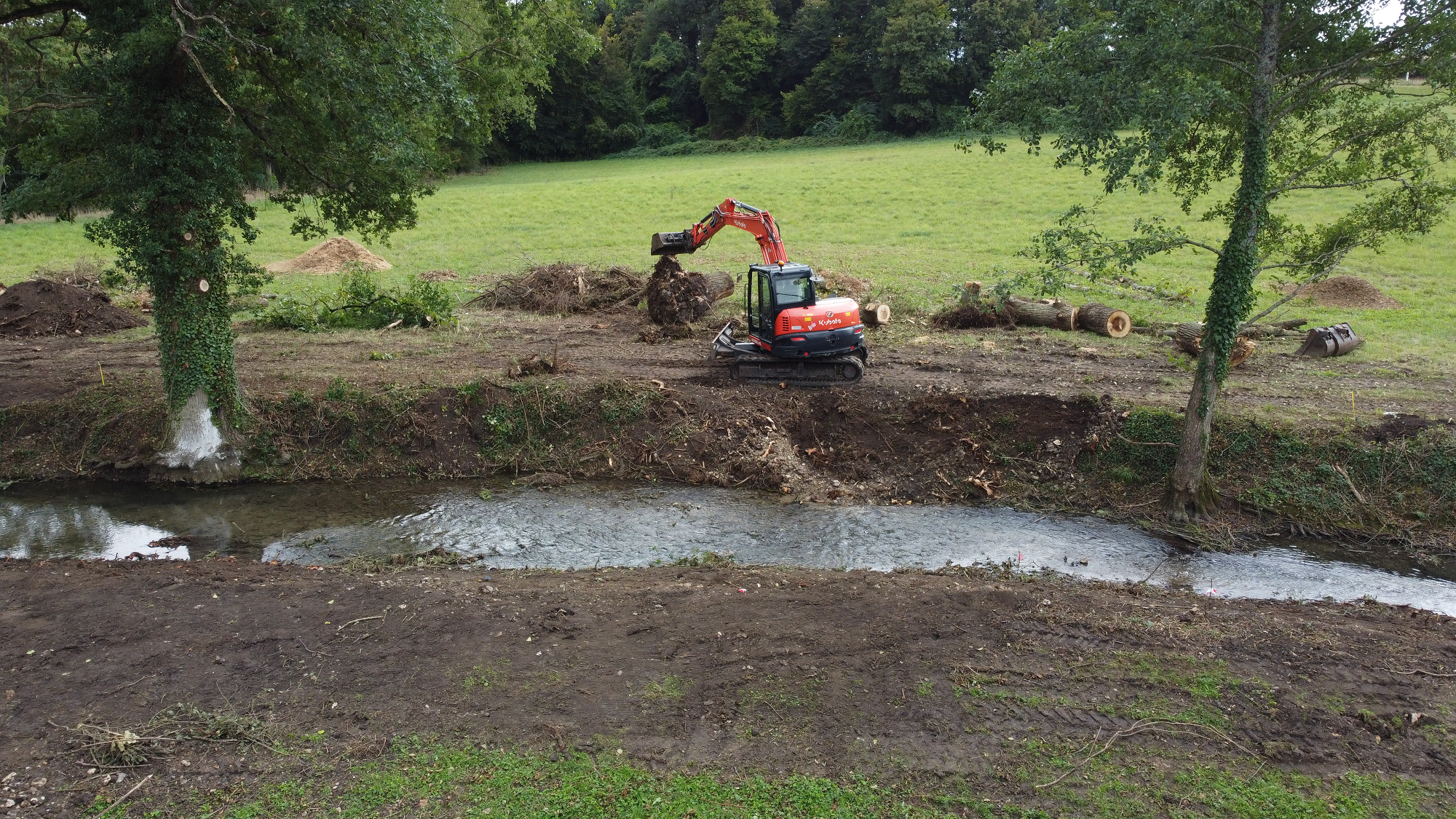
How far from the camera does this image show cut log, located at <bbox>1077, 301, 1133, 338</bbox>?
19453mm

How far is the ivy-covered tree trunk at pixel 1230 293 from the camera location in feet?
37.8

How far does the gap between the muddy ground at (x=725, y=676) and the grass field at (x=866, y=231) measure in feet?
39.9

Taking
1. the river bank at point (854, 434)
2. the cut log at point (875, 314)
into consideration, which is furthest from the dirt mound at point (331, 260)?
the cut log at point (875, 314)

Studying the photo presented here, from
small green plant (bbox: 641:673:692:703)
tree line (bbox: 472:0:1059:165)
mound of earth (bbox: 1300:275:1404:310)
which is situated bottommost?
small green plant (bbox: 641:673:692:703)

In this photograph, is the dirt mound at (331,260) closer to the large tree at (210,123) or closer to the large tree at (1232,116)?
the large tree at (210,123)

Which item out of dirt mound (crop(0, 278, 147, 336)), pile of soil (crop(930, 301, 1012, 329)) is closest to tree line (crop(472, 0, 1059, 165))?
pile of soil (crop(930, 301, 1012, 329))

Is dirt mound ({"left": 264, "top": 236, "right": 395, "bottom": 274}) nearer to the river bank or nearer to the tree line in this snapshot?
the river bank

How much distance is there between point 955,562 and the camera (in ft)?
38.9

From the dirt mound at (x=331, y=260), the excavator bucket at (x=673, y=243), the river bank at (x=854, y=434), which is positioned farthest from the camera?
the dirt mound at (x=331, y=260)

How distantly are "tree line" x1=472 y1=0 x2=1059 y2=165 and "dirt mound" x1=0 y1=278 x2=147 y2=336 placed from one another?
129 feet

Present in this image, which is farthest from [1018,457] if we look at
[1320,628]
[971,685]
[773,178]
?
[773,178]

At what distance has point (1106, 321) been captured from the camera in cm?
1944

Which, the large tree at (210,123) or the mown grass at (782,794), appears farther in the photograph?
the large tree at (210,123)

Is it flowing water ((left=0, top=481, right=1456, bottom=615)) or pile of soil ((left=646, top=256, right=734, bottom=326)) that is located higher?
pile of soil ((left=646, top=256, right=734, bottom=326))
